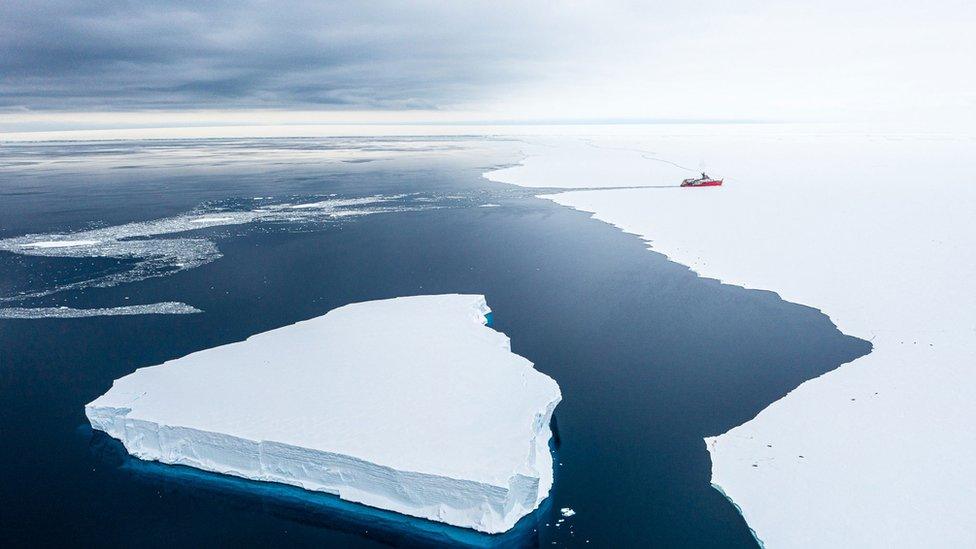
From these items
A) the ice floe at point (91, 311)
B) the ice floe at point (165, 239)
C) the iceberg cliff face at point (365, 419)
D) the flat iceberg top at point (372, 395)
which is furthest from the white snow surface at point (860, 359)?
the ice floe at point (91, 311)

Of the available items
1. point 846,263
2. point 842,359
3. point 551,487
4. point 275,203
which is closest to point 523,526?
point 551,487

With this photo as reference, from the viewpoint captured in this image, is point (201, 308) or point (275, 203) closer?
point (201, 308)

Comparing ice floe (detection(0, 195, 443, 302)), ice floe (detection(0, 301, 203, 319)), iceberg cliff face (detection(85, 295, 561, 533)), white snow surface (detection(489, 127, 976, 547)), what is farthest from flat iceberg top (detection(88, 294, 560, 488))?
ice floe (detection(0, 195, 443, 302))

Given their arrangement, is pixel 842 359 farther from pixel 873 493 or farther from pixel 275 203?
pixel 275 203

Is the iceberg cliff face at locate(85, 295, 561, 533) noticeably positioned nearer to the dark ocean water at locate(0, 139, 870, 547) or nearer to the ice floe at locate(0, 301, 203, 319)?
the dark ocean water at locate(0, 139, 870, 547)

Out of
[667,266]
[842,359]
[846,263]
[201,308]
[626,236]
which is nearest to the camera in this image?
[842,359]

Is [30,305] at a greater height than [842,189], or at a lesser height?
lesser

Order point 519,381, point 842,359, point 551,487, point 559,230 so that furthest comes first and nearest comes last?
1. point 559,230
2. point 842,359
3. point 519,381
4. point 551,487
